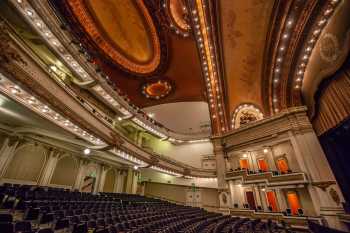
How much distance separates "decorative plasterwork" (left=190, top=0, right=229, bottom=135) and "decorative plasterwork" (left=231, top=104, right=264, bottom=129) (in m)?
0.83

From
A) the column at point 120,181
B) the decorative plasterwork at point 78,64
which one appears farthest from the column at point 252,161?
the column at point 120,181

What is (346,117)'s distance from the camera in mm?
6820

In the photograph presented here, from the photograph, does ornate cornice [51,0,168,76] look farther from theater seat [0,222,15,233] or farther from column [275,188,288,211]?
column [275,188,288,211]

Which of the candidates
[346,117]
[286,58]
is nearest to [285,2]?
[286,58]

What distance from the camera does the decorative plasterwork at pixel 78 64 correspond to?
7.32m

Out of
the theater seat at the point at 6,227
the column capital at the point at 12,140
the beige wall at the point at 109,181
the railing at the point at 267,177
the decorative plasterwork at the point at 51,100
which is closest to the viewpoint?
the theater seat at the point at 6,227

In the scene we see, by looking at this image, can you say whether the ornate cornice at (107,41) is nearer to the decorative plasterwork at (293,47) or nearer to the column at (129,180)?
the decorative plasterwork at (293,47)

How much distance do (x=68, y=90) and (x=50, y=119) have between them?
132cm

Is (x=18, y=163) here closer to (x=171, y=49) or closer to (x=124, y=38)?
(x=124, y=38)

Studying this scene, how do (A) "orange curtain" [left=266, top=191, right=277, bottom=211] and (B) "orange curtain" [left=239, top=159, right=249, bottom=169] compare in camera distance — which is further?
(B) "orange curtain" [left=239, top=159, right=249, bottom=169]

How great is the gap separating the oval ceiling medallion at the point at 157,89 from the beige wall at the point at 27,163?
11819mm

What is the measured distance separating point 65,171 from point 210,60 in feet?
41.2

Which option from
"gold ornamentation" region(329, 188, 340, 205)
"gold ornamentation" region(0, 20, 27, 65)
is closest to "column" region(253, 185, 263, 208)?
"gold ornamentation" region(329, 188, 340, 205)

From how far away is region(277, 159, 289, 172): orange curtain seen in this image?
34.1 feet
